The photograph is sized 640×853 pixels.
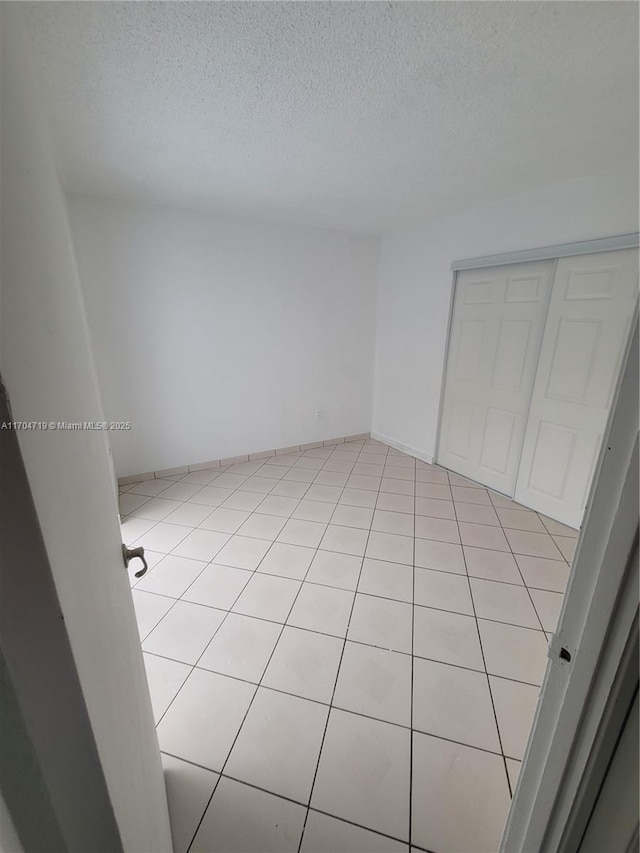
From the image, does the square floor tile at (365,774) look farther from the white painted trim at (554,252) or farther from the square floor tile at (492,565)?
the white painted trim at (554,252)

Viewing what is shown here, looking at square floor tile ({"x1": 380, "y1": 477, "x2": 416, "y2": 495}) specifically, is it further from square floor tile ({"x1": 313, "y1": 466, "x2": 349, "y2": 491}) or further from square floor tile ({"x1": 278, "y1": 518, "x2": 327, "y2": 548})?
square floor tile ({"x1": 278, "y1": 518, "x2": 327, "y2": 548})

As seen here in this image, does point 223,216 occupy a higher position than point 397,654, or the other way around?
point 223,216

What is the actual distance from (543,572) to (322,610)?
4.67ft

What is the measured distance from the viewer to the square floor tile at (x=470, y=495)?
2.96 meters

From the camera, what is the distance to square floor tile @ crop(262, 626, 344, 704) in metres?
1.43

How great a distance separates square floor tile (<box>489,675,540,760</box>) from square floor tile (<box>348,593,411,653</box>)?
0.39 m

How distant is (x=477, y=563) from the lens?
86.1 inches

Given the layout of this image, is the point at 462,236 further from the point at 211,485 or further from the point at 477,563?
the point at 211,485

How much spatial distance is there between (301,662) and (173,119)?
8.75 feet

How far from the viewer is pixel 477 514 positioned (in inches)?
108

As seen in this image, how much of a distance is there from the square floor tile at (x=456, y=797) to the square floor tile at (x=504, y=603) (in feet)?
2.25

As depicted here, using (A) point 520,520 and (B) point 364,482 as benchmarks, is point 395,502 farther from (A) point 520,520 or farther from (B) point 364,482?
(A) point 520,520

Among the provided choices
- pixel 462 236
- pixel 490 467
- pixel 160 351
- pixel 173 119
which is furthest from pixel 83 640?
pixel 462 236

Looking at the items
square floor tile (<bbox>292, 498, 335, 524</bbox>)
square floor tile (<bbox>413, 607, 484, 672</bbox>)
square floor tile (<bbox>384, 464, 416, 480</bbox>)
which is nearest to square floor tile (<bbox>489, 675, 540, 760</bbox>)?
square floor tile (<bbox>413, 607, 484, 672</bbox>)
